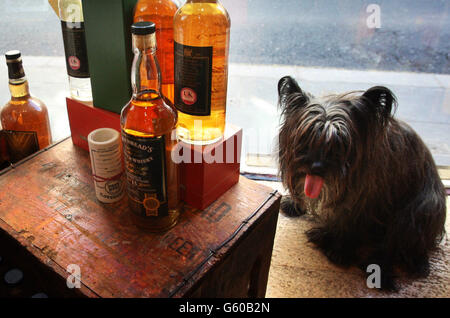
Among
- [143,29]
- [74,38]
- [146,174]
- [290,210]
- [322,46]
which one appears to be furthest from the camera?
[322,46]

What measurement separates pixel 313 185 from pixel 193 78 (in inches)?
16.9

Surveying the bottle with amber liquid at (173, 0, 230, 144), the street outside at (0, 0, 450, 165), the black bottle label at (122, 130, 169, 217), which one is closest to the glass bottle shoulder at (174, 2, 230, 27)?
the bottle with amber liquid at (173, 0, 230, 144)

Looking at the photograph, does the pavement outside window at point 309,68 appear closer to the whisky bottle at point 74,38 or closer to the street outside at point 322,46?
the street outside at point 322,46

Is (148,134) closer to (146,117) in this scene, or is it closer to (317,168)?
(146,117)

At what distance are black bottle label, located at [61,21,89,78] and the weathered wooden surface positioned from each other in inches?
10.1

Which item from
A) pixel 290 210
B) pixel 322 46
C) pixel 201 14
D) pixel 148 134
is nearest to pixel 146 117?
pixel 148 134

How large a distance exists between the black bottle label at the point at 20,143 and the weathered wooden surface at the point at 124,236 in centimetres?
8

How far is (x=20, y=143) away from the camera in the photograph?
1.16m

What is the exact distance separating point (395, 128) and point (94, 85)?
2.84ft
